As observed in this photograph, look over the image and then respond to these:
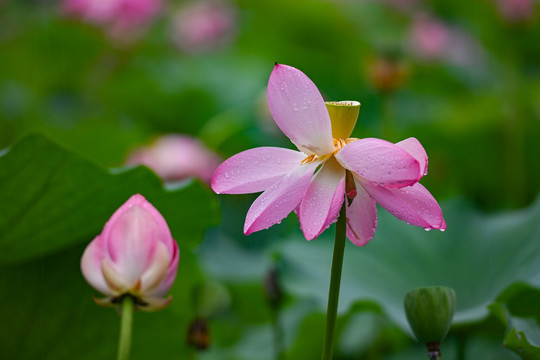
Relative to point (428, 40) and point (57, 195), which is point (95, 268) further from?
point (428, 40)

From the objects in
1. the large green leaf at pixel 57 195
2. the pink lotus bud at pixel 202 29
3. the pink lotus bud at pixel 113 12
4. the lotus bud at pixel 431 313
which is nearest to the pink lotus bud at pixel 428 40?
the pink lotus bud at pixel 202 29

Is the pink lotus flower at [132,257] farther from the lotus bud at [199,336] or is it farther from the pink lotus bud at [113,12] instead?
the pink lotus bud at [113,12]

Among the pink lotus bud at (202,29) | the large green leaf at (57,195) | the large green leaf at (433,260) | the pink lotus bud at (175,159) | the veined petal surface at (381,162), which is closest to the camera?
the veined petal surface at (381,162)

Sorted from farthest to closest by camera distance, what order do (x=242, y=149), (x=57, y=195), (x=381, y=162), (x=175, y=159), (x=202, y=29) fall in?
1. (x=202, y=29)
2. (x=242, y=149)
3. (x=175, y=159)
4. (x=57, y=195)
5. (x=381, y=162)

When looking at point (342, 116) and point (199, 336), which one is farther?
point (199, 336)

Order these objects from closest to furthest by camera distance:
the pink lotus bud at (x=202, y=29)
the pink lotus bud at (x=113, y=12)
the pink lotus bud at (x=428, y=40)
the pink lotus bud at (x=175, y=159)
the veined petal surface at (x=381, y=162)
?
the veined petal surface at (x=381, y=162) → the pink lotus bud at (x=175, y=159) → the pink lotus bud at (x=113, y=12) → the pink lotus bud at (x=428, y=40) → the pink lotus bud at (x=202, y=29)

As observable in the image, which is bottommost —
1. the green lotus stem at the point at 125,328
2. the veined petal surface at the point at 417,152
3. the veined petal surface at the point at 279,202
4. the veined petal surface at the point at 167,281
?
the green lotus stem at the point at 125,328

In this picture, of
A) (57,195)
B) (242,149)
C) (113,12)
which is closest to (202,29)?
(113,12)

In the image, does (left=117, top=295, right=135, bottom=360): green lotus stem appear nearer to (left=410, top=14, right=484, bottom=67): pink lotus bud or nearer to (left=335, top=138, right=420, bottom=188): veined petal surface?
(left=335, top=138, right=420, bottom=188): veined petal surface
